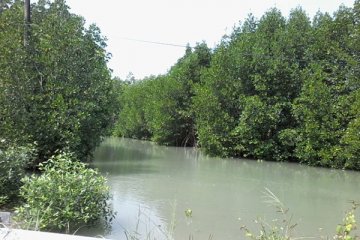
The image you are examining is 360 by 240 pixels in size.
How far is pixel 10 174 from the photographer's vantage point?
23.5 feet

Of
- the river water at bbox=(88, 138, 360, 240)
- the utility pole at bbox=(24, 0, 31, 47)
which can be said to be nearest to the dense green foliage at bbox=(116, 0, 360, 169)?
the river water at bbox=(88, 138, 360, 240)

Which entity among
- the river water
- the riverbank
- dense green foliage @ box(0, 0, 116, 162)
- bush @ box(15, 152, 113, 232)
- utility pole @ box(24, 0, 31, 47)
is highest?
utility pole @ box(24, 0, 31, 47)

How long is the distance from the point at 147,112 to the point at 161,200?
80.2 ft

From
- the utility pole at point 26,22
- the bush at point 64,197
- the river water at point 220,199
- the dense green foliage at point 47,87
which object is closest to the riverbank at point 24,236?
the river water at point 220,199

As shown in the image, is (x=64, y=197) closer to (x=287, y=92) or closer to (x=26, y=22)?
(x=26, y=22)

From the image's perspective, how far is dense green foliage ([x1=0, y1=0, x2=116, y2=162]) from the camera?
1161 centimetres

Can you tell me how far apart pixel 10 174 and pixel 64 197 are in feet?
5.78

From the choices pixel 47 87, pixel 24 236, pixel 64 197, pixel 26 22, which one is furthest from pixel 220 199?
pixel 24 236

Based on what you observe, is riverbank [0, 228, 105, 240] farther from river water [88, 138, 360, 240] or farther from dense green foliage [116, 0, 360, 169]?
dense green foliage [116, 0, 360, 169]

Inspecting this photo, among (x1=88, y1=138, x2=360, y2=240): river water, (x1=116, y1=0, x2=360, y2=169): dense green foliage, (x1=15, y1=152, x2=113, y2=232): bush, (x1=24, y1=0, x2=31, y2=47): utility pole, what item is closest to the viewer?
(x1=15, y1=152, x2=113, y2=232): bush

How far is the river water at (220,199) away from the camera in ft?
23.7

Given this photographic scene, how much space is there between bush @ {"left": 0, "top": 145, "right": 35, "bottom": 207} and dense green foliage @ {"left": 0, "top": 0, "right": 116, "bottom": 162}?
137 inches

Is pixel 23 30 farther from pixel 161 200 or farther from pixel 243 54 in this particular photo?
pixel 243 54

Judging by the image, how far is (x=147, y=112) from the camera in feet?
111
